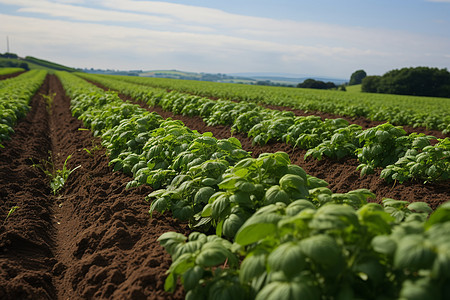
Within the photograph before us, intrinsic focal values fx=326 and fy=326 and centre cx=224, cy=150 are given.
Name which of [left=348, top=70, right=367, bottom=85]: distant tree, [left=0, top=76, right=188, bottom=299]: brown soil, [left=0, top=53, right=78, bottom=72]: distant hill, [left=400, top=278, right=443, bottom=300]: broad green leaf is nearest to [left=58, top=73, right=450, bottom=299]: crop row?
[left=400, top=278, right=443, bottom=300]: broad green leaf

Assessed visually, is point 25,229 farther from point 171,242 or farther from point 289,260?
point 289,260

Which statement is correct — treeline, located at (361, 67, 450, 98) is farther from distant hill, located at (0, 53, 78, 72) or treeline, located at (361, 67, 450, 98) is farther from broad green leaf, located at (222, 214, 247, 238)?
distant hill, located at (0, 53, 78, 72)

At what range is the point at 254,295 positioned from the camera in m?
2.03

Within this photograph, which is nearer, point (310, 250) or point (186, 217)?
point (310, 250)

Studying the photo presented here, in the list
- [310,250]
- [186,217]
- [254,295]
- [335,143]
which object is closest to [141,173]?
[186,217]

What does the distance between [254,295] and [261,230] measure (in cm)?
40

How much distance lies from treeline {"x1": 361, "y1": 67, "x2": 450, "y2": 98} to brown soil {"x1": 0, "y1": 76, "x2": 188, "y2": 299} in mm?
69524

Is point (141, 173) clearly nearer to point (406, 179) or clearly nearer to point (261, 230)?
point (261, 230)

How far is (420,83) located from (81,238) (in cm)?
7265

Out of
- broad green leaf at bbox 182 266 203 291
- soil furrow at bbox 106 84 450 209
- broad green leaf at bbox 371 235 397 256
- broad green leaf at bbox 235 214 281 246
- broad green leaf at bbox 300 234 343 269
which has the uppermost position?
broad green leaf at bbox 371 235 397 256

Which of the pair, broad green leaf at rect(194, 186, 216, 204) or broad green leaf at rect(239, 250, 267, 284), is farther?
broad green leaf at rect(194, 186, 216, 204)

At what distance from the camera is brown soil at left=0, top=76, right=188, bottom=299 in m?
2.94

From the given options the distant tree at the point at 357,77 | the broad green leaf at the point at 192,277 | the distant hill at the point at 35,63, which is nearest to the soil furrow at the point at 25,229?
the broad green leaf at the point at 192,277

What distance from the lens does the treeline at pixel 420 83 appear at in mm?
62969
